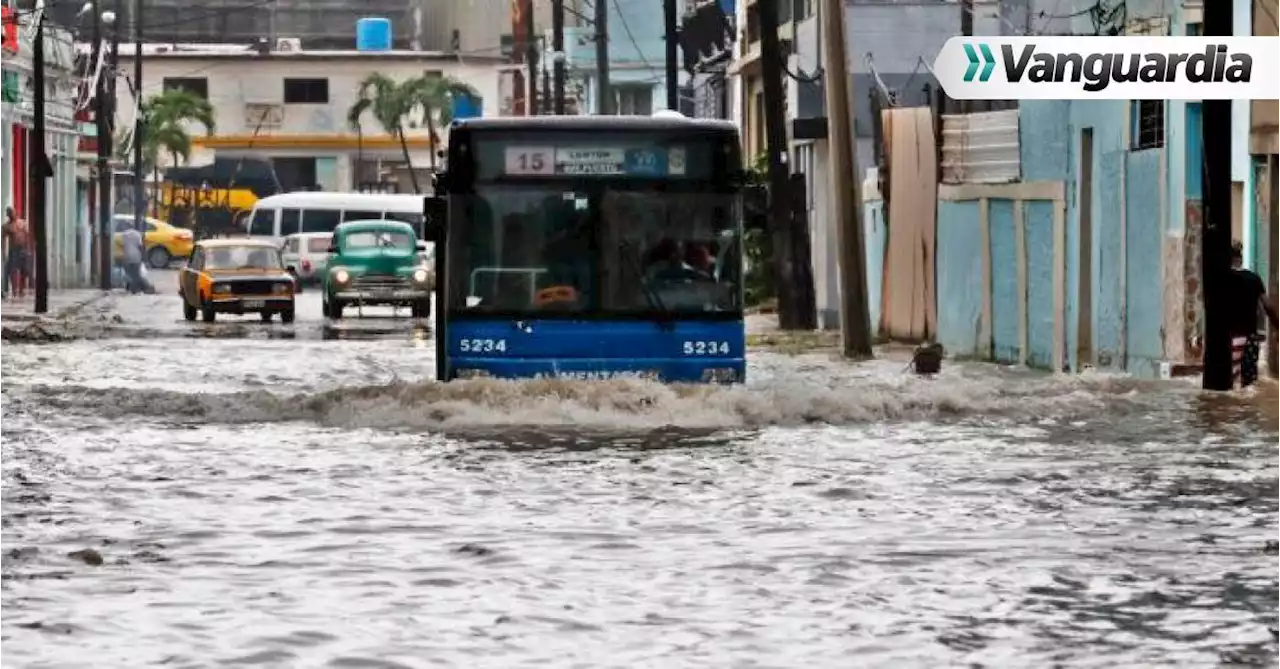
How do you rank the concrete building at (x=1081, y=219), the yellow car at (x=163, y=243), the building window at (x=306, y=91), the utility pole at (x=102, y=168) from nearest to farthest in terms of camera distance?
the concrete building at (x=1081, y=219)
the utility pole at (x=102, y=168)
the yellow car at (x=163, y=243)
the building window at (x=306, y=91)

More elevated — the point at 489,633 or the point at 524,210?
the point at 524,210

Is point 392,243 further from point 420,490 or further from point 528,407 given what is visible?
point 420,490

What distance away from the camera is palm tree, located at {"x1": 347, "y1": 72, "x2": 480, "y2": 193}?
11944 cm

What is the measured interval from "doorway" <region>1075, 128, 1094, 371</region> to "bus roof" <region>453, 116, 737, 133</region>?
33.5 feet

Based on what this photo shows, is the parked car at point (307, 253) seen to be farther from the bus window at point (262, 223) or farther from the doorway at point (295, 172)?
the doorway at point (295, 172)

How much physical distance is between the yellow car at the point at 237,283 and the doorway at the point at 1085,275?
23.9 meters

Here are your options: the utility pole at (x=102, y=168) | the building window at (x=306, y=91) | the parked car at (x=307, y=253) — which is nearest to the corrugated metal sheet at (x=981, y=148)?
the utility pole at (x=102, y=168)

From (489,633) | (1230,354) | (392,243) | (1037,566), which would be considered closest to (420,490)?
(1037,566)

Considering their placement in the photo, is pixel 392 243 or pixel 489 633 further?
pixel 392 243

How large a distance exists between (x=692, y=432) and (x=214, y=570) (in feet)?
33.2

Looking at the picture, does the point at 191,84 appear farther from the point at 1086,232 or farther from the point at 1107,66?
the point at 1107,66

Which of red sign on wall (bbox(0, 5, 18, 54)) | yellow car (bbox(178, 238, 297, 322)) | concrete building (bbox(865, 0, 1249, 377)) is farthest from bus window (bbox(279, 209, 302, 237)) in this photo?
concrete building (bbox(865, 0, 1249, 377))

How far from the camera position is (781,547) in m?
15.1

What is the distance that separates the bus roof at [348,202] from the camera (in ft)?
297
